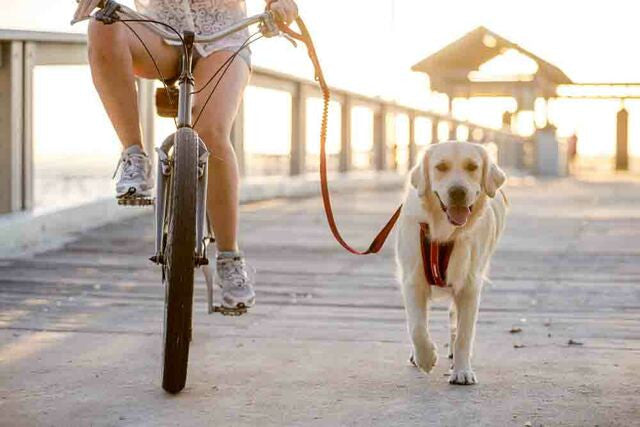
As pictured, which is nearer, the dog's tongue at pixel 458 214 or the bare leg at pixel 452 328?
the dog's tongue at pixel 458 214

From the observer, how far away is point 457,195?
14.3 ft

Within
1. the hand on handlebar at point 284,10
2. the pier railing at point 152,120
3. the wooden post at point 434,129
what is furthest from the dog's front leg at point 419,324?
the wooden post at point 434,129

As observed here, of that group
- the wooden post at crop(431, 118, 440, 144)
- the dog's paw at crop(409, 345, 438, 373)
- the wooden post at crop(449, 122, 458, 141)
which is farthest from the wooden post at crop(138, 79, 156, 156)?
the wooden post at crop(449, 122, 458, 141)

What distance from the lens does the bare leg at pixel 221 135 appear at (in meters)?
4.30

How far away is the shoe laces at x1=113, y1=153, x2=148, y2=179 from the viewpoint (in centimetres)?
412

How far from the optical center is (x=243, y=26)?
4.01m

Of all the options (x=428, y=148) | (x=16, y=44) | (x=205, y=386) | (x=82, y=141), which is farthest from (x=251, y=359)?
(x=82, y=141)

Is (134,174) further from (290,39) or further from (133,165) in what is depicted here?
(290,39)

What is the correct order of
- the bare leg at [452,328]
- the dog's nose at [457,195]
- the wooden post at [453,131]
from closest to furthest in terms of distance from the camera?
the dog's nose at [457,195]
the bare leg at [452,328]
the wooden post at [453,131]

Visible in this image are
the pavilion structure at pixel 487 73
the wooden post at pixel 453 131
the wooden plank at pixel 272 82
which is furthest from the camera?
the pavilion structure at pixel 487 73

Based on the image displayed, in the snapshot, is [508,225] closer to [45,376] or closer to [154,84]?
[154,84]

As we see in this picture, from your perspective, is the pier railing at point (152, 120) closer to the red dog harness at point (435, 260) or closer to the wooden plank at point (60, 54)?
A: the wooden plank at point (60, 54)

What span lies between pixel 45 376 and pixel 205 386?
0.54 metres

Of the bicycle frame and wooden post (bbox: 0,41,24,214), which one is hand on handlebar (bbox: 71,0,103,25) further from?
wooden post (bbox: 0,41,24,214)
